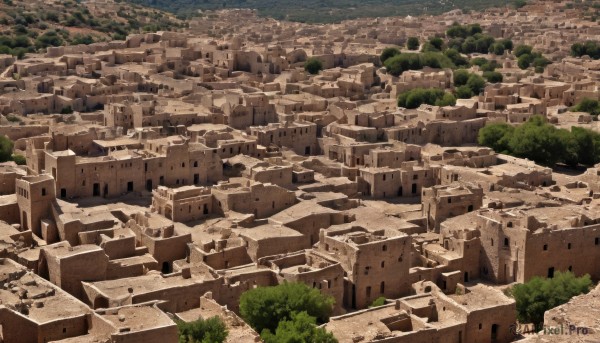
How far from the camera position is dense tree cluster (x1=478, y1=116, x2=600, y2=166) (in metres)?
45.3

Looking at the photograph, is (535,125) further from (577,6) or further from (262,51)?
(577,6)

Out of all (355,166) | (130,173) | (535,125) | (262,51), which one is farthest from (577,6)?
(130,173)

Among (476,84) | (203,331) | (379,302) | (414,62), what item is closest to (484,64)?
(414,62)

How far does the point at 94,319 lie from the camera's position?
23250 mm

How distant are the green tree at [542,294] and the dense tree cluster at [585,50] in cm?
6023

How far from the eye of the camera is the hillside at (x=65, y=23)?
7562 cm

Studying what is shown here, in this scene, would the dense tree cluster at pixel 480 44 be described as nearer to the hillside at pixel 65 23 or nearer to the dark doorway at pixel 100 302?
the hillside at pixel 65 23

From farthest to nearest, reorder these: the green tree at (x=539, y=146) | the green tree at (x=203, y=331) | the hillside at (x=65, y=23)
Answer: the hillside at (x=65, y=23) < the green tree at (x=539, y=146) < the green tree at (x=203, y=331)

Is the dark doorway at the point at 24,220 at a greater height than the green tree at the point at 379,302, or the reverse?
the dark doorway at the point at 24,220

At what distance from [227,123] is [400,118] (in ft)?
27.6

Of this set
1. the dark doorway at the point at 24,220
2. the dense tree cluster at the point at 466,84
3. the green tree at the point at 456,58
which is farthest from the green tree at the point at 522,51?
the dark doorway at the point at 24,220

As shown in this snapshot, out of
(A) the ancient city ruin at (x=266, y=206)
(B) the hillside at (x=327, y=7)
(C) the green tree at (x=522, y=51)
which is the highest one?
(B) the hillside at (x=327, y=7)

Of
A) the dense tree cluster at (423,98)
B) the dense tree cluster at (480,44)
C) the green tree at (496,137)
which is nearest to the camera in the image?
the green tree at (496,137)

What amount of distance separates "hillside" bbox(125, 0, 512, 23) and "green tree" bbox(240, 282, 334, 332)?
10681 centimetres
